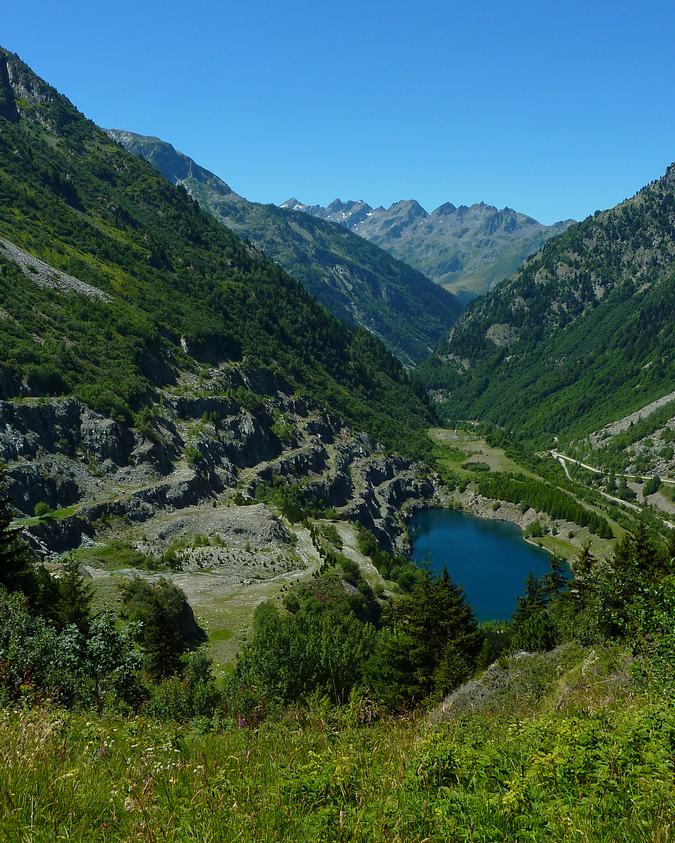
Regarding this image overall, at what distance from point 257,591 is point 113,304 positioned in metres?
79.6

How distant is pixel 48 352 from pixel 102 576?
1852 inches

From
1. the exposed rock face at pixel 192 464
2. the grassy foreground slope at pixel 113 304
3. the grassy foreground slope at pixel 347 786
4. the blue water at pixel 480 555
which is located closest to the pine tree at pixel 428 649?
the grassy foreground slope at pixel 347 786

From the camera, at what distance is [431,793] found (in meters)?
6.60

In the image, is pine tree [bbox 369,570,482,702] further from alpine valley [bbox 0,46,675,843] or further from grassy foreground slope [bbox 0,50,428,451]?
grassy foreground slope [bbox 0,50,428,451]

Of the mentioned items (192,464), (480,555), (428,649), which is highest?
(192,464)

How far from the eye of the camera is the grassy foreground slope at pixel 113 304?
92.4 meters

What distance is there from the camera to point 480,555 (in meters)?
138

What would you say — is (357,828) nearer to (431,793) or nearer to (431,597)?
(431,793)

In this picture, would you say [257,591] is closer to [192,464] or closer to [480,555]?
[192,464]

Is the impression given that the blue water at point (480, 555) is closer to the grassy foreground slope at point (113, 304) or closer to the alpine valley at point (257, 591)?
the alpine valley at point (257, 591)

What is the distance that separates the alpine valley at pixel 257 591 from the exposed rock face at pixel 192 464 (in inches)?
19.1

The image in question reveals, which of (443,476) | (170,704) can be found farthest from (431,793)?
(443,476)

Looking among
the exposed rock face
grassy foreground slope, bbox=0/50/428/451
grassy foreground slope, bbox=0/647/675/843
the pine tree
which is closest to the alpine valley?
grassy foreground slope, bbox=0/647/675/843

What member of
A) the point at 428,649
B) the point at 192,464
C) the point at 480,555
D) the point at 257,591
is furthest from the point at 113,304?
the point at 428,649
